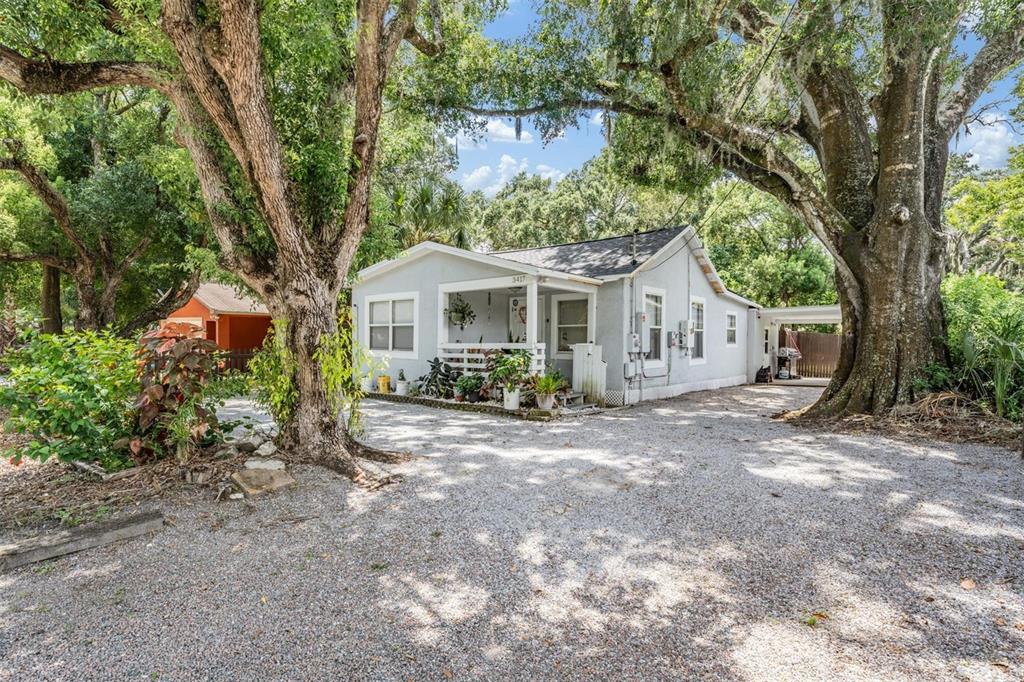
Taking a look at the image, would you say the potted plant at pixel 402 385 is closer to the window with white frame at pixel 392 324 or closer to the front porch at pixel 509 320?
the window with white frame at pixel 392 324

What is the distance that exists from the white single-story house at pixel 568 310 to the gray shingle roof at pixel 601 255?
0.10 feet

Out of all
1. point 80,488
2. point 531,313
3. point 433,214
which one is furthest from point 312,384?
point 433,214

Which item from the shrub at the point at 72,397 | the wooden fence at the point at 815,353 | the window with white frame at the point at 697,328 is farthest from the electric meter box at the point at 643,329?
the wooden fence at the point at 815,353

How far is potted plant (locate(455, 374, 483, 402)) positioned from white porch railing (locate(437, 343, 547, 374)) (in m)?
0.29

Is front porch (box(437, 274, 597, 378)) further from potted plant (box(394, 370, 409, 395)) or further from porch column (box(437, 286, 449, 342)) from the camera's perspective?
potted plant (box(394, 370, 409, 395))

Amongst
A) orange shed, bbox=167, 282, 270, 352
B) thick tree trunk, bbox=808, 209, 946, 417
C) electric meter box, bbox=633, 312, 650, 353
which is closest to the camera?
thick tree trunk, bbox=808, 209, 946, 417

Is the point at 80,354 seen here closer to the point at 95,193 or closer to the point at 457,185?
the point at 95,193

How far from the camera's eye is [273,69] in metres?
5.52

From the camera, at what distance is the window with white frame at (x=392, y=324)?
43.4 ft

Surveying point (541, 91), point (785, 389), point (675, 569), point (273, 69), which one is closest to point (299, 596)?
point (675, 569)

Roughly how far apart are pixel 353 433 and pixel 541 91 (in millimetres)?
7605

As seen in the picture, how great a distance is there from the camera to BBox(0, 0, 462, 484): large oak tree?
4812 millimetres

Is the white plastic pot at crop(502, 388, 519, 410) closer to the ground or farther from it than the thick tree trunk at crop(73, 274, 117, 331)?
closer to the ground

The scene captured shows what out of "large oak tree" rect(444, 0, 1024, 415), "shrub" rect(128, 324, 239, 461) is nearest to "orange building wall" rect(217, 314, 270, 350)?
"large oak tree" rect(444, 0, 1024, 415)
